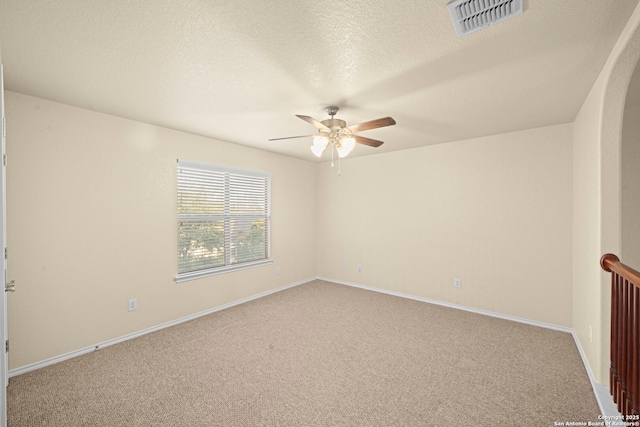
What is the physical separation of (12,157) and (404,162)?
4.47 metres

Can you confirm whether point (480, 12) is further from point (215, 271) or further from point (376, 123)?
point (215, 271)

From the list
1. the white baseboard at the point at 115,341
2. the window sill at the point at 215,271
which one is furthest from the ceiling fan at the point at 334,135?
the white baseboard at the point at 115,341

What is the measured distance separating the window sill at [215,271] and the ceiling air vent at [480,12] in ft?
11.9

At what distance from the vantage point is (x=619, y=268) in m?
1.60

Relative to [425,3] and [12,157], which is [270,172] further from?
[425,3]

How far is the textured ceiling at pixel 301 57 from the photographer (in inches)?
56.8

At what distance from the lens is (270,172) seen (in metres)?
4.67

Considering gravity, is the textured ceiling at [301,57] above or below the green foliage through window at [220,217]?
above

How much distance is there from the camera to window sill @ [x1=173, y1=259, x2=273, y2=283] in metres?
3.54

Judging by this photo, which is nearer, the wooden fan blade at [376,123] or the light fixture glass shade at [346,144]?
the wooden fan blade at [376,123]

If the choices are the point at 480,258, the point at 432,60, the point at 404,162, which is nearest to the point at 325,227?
the point at 404,162

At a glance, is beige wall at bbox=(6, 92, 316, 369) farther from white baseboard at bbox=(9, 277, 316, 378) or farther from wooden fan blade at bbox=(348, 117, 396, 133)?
wooden fan blade at bbox=(348, 117, 396, 133)

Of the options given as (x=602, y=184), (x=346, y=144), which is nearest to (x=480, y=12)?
(x=346, y=144)

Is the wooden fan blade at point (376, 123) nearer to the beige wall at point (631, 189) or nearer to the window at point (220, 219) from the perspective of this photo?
the window at point (220, 219)
